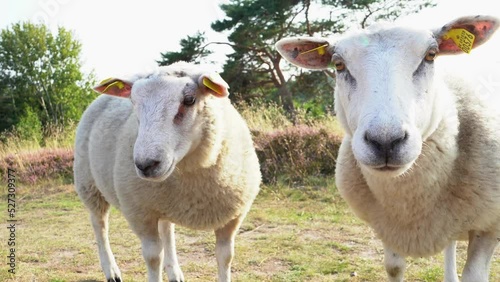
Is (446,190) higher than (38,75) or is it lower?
higher

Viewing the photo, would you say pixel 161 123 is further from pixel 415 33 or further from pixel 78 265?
pixel 78 265

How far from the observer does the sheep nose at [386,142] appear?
195 cm

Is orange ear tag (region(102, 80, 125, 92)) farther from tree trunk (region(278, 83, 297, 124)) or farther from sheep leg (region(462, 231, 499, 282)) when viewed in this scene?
tree trunk (region(278, 83, 297, 124))

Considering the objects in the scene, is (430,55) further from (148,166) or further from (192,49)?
(192,49)

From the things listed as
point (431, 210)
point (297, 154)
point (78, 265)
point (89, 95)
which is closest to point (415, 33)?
point (431, 210)

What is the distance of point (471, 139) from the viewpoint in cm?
273

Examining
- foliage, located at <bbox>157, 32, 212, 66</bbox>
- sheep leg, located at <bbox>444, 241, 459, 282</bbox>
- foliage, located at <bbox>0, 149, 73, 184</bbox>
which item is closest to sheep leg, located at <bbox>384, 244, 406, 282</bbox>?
sheep leg, located at <bbox>444, 241, 459, 282</bbox>

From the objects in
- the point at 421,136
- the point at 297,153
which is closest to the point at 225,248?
the point at 421,136

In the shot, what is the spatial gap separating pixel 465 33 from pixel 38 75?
28.9 meters

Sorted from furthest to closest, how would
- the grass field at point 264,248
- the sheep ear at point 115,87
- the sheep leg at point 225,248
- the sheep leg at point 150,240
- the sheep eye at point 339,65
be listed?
the grass field at point 264,248
the sheep leg at point 225,248
the sheep leg at point 150,240
the sheep ear at point 115,87
the sheep eye at point 339,65

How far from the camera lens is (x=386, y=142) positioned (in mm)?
1961

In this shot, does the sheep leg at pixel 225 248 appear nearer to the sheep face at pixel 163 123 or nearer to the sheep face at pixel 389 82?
the sheep face at pixel 163 123

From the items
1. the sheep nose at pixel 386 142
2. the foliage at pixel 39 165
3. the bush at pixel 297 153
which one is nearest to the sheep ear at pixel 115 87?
the sheep nose at pixel 386 142

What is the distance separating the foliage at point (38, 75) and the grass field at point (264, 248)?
20.2 m
